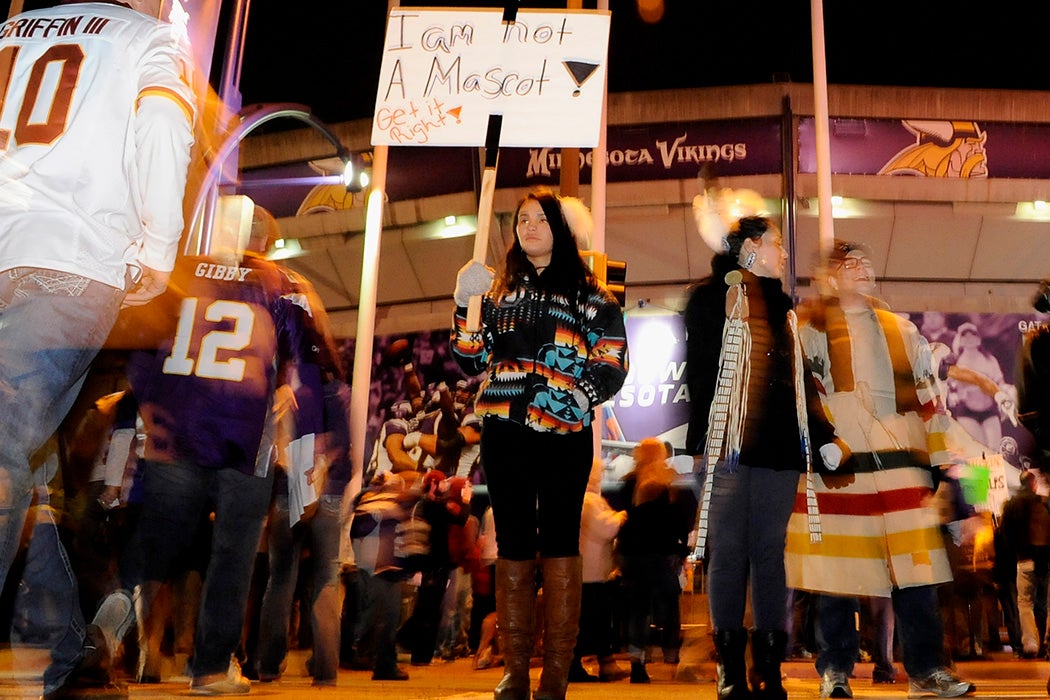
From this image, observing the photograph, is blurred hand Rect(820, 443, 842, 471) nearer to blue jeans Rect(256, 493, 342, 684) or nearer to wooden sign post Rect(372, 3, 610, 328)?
wooden sign post Rect(372, 3, 610, 328)

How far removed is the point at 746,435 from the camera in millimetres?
4141

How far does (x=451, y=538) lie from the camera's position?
870cm

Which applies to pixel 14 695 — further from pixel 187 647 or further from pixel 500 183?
pixel 500 183

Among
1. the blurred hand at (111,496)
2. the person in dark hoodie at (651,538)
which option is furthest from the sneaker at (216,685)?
the person in dark hoodie at (651,538)

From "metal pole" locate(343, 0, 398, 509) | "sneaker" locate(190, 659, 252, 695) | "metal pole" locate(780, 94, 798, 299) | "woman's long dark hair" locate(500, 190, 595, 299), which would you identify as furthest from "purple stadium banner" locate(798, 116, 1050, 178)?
"sneaker" locate(190, 659, 252, 695)

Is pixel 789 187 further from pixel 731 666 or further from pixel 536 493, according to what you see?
pixel 731 666

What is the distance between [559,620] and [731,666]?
2.21ft

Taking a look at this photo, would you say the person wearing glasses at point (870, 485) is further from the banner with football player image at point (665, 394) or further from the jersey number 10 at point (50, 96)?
the banner with football player image at point (665, 394)

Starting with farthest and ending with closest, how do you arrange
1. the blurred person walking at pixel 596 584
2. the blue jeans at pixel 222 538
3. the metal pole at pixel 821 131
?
the metal pole at pixel 821 131 → the blurred person walking at pixel 596 584 → the blue jeans at pixel 222 538

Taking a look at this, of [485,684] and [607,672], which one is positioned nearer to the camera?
[485,684]

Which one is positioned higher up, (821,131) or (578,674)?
(821,131)

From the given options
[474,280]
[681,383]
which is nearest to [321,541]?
[474,280]

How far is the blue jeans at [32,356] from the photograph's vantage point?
304 cm

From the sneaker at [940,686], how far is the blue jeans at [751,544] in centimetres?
107
